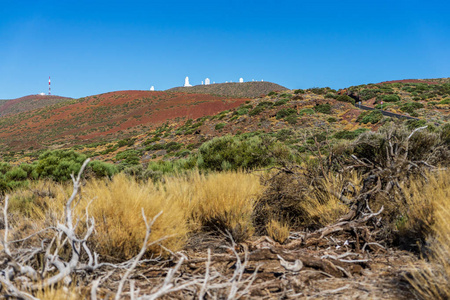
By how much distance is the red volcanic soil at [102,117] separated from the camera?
53750 millimetres

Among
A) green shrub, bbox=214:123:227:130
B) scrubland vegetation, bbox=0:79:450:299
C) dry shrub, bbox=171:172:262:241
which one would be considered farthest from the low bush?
dry shrub, bbox=171:172:262:241

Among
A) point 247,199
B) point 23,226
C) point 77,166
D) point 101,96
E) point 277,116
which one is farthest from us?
point 101,96

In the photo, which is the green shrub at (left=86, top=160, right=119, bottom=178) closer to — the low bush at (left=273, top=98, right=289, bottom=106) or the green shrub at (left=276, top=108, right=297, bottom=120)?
the green shrub at (left=276, top=108, right=297, bottom=120)

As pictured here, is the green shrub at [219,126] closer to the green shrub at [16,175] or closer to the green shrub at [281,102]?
the green shrub at [281,102]

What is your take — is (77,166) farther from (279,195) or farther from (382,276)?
→ (382,276)

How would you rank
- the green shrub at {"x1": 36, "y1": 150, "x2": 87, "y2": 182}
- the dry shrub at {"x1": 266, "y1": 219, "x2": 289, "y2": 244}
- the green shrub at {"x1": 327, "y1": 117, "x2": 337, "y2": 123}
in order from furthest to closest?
the green shrub at {"x1": 327, "y1": 117, "x2": 337, "y2": 123}
the green shrub at {"x1": 36, "y1": 150, "x2": 87, "y2": 182}
the dry shrub at {"x1": 266, "y1": 219, "x2": 289, "y2": 244}

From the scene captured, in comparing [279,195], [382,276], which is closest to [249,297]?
[382,276]

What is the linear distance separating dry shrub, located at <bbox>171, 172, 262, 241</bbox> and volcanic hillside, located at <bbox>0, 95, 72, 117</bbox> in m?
118

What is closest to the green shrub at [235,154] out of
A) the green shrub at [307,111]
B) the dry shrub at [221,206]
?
the dry shrub at [221,206]

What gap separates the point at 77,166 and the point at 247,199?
6.33 meters

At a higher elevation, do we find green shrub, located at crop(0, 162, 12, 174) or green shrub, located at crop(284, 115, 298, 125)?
green shrub, located at crop(284, 115, 298, 125)

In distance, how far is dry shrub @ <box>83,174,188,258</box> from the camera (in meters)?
2.79

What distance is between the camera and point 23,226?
11.6 ft

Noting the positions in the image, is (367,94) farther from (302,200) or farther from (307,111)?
(302,200)
